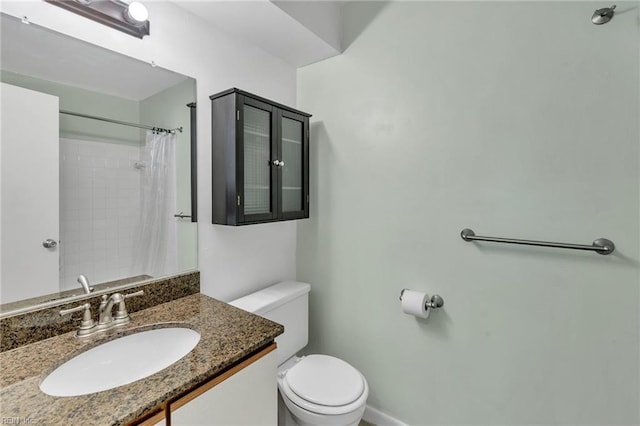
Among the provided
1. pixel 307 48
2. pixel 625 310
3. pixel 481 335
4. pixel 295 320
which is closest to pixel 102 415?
pixel 295 320

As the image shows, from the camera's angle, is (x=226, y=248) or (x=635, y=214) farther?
(x=226, y=248)

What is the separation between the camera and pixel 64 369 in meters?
0.86

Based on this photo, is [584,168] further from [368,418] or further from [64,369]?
[64,369]

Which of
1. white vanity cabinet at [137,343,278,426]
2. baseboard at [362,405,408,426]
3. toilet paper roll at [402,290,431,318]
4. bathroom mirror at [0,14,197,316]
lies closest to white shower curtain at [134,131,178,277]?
bathroom mirror at [0,14,197,316]

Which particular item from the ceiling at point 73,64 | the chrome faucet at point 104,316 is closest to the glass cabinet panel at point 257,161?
the ceiling at point 73,64

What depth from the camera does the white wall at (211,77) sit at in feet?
3.62

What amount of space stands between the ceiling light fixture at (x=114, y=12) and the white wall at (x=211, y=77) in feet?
0.17

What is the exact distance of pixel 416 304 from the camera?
144 cm

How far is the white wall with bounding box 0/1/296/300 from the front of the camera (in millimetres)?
1104

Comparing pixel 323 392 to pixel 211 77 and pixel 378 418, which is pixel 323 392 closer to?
pixel 378 418

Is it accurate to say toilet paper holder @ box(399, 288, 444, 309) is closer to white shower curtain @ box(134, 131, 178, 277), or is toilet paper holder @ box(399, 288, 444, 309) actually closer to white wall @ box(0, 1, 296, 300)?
white wall @ box(0, 1, 296, 300)

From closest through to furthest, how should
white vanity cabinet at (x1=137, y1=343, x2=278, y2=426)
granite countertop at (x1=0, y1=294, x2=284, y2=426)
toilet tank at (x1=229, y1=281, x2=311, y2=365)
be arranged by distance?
granite countertop at (x1=0, y1=294, x2=284, y2=426) → white vanity cabinet at (x1=137, y1=343, x2=278, y2=426) → toilet tank at (x1=229, y1=281, x2=311, y2=365)

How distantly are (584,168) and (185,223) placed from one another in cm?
173

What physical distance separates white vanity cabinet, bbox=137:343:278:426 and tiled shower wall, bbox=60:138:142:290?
0.67 m
